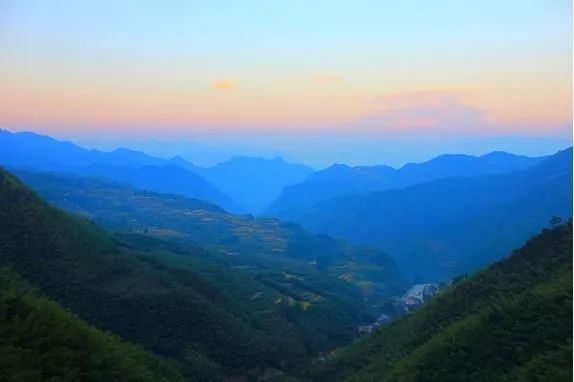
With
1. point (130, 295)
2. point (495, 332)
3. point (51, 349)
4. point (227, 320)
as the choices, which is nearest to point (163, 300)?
point (130, 295)

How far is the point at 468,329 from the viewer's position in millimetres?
35312

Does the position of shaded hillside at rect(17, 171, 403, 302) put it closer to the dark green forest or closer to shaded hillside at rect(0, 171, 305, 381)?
the dark green forest

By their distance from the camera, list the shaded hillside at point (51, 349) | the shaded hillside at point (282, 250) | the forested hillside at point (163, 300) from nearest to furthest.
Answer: the shaded hillside at point (51, 349), the forested hillside at point (163, 300), the shaded hillside at point (282, 250)

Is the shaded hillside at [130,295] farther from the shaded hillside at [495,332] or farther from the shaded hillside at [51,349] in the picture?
the shaded hillside at [51,349]

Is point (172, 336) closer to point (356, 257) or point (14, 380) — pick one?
point (14, 380)

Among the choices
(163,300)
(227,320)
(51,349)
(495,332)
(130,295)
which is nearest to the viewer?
(51,349)

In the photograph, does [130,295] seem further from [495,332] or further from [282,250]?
[282,250]

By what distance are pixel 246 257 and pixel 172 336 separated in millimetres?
81576

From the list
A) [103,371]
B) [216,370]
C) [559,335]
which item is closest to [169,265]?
[216,370]

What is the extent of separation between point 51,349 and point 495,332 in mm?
28538

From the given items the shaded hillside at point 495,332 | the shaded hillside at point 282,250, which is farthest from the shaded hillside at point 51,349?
the shaded hillside at point 282,250

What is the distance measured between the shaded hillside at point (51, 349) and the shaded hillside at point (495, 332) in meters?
20.6

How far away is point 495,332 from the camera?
33000 millimetres

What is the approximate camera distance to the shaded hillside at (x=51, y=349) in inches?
1032
